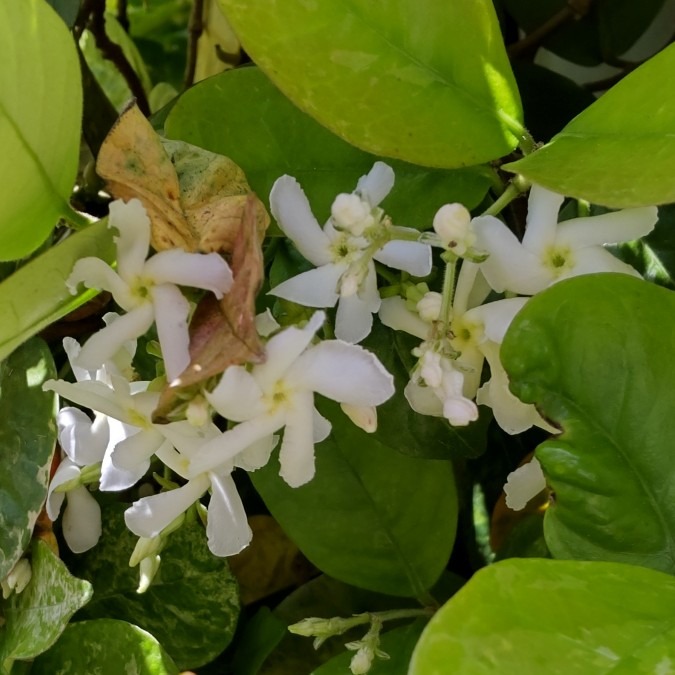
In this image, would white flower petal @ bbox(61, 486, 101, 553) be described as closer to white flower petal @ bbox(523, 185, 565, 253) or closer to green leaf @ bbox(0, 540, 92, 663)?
green leaf @ bbox(0, 540, 92, 663)

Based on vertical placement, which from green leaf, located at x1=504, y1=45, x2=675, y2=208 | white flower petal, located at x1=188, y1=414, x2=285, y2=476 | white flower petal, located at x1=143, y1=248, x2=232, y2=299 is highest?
green leaf, located at x1=504, y1=45, x2=675, y2=208

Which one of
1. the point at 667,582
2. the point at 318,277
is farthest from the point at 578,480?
the point at 318,277

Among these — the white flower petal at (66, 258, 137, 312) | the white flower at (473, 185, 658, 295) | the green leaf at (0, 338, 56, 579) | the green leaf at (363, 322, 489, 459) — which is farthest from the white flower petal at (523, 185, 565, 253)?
the green leaf at (0, 338, 56, 579)

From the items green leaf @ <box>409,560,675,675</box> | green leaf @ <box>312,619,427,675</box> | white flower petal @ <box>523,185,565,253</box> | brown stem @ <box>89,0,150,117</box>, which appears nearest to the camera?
green leaf @ <box>409,560,675,675</box>

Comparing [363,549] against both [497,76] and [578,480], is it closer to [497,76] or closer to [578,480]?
[578,480]

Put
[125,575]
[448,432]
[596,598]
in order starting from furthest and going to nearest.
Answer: [125,575]
[448,432]
[596,598]

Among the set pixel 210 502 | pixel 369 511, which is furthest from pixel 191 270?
pixel 369 511
